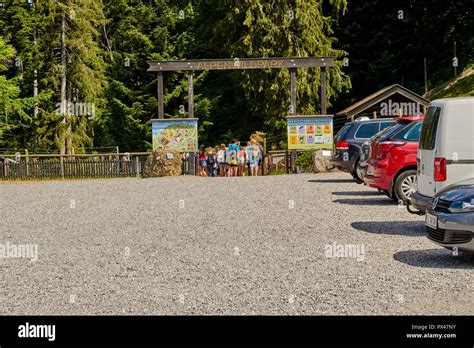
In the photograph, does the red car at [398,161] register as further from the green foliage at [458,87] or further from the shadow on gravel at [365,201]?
the green foliage at [458,87]

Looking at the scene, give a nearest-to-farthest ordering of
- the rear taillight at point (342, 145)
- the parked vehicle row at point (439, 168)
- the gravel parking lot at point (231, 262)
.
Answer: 1. the gravel parking lot at point (231, 262)
2. the parked vehicle row at point (439, 168)
3. the rear taillight at point (342, 145)

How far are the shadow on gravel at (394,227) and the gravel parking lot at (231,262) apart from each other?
17 mm

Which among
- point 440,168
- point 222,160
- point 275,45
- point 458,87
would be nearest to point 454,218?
point 440,168

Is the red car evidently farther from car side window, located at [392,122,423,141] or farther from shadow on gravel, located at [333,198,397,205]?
shadow on gravel, located at [333,198,397,205]

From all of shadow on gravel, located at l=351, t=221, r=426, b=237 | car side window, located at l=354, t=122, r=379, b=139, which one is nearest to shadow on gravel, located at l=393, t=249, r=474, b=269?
shadow on gravel, located at l=351, t=221, r=426, b=237

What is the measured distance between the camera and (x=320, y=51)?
47781 millimetres

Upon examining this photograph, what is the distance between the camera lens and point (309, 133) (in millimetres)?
33562

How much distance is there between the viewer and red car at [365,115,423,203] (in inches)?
629

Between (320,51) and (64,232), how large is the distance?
3594 centimetres

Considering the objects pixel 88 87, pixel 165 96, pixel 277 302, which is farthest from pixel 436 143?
pixel 88 87

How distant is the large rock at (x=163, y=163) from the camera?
111ft

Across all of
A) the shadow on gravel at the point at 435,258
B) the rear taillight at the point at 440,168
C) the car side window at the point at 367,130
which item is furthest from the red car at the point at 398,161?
the car side window at the point at 367,130

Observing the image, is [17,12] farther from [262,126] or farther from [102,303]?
[102,303]
